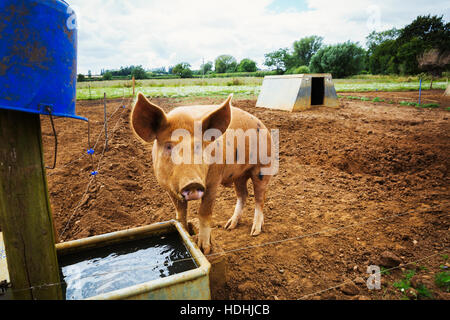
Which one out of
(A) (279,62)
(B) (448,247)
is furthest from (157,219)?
(A) (279,62)

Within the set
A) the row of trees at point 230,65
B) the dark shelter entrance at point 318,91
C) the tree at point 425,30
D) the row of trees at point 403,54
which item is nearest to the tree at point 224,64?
the row of trees at point 230,65

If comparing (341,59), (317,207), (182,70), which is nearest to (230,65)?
(182,70)

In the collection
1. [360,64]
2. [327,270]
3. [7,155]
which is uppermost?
[360,64]

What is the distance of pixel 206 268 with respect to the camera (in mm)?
1858

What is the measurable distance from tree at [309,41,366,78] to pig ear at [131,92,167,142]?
5074 centimetres

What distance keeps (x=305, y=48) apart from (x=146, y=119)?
8435 cm

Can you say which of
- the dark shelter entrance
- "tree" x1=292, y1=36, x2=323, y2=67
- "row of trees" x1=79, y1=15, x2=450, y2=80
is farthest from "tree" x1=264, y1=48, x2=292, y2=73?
the dark shelter entrance

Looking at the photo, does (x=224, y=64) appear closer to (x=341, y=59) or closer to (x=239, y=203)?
(x=341, y=59)

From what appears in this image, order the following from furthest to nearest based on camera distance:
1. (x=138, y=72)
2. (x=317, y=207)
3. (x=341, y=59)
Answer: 1. (x=341, y=59)
2. (x=138, y=72)
3. (x=317, y=207)

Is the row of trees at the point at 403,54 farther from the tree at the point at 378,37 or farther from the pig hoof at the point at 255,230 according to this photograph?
the pig hoof at the point at 255,230

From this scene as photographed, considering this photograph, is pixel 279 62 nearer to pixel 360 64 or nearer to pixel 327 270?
pixel 360 64

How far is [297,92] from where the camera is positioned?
478 inches

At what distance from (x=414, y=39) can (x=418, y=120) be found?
159 ft

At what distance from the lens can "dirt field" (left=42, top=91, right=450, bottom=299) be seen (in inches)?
117
